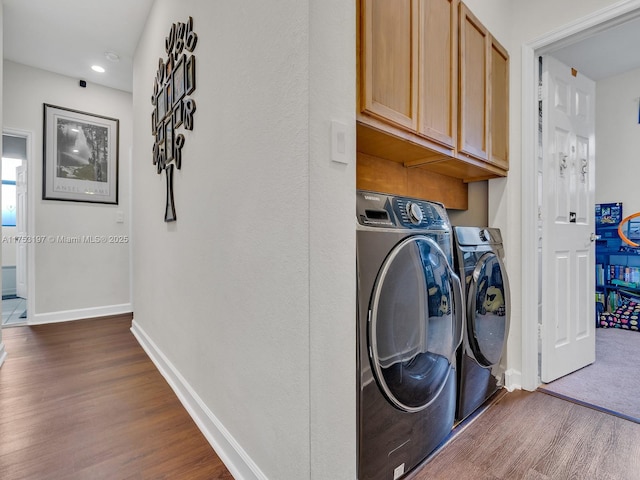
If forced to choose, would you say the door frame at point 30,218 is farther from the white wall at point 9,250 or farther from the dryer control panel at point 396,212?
the dryer control panel at point 396,212

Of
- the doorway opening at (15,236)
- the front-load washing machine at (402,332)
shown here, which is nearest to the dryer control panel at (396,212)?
the front-load washing machine at (402,332)

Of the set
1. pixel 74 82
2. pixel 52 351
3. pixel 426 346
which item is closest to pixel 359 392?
pixel 426 346

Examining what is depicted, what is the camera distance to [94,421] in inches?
61.2

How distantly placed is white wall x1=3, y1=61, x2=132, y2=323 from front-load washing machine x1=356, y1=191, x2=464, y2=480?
3.85 metres

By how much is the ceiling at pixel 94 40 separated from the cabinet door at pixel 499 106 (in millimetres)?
913

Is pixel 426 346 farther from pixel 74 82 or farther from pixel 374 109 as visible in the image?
pixel 74 82

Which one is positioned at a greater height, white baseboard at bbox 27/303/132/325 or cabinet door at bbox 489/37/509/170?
cabinet door at bbox 489/37/509/170

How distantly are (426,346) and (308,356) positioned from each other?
0.61m

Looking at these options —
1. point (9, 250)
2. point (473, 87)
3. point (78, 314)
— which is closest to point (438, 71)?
point (473, 87)

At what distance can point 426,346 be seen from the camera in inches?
48.3

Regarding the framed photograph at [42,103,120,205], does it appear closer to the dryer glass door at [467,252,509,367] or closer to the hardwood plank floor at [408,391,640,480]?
the dryer glass door at [467,252,509,367]

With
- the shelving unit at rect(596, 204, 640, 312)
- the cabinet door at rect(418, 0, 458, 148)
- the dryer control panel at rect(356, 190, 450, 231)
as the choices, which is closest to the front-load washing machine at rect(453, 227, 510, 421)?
the dryer control panel at rect(356, 190, 450, 231)

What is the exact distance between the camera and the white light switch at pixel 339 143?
0.88 meters

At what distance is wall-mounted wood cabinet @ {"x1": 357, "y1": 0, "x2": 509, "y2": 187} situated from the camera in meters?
1.13
